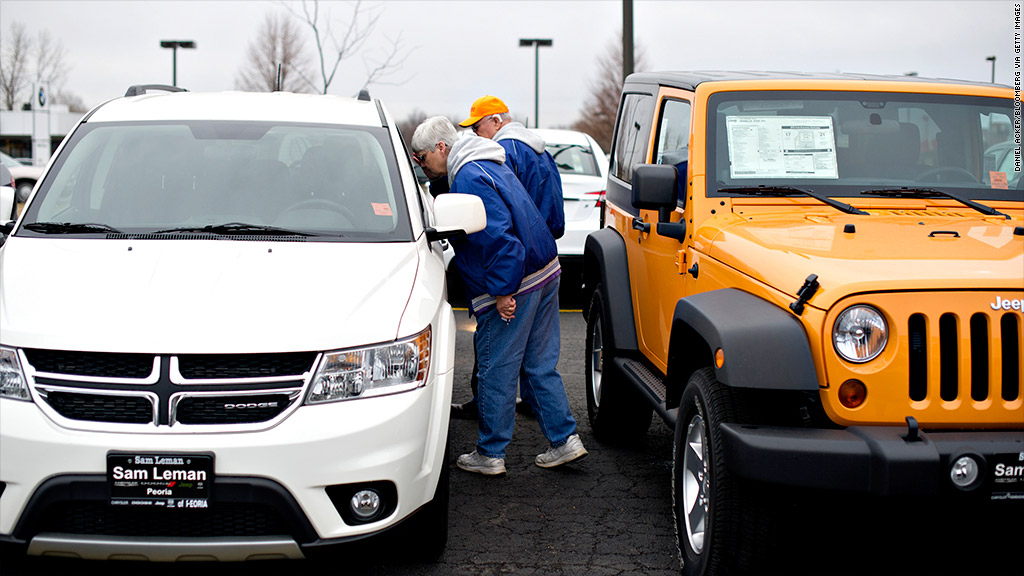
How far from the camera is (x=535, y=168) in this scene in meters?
5.57

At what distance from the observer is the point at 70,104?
251 ft

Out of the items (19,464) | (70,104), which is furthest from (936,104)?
(70,104)

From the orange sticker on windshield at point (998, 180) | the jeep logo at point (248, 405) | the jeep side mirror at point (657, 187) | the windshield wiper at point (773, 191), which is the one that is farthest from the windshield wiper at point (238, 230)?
the orange sticker on windshield at point (998, 180)

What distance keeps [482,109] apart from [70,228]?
2.26 meters

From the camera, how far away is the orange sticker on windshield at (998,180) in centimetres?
444

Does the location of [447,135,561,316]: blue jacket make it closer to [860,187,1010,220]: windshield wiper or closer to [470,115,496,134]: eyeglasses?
[470,115,496,134]: eyeglasses

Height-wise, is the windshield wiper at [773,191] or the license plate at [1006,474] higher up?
the windshield wiper at [773,191]

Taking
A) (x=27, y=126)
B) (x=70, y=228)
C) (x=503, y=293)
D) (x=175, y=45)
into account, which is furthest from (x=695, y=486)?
(x=27, y=126)

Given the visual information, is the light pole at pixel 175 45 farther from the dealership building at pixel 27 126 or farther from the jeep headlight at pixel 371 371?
the jeep headlight at pixel 371 371

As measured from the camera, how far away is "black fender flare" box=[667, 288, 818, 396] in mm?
3088

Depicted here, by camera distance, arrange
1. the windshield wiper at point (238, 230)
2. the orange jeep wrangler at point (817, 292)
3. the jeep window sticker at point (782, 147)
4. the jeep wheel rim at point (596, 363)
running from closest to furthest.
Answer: the orange jeep wrangler at point (817, 292) → the windshield wiper at point (238, 230) → the jeep window sticker at point (782, 147) → the jeep wheel rim at point (596, 363)

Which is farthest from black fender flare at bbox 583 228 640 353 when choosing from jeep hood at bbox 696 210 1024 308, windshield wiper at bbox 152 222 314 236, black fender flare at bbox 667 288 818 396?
windshield wiper at bbox 152 222 314 236

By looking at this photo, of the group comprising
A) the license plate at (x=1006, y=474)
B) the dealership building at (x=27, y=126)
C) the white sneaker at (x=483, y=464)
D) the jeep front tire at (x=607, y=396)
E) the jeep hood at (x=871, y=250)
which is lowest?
the white sneaker at (x=483, y=464)

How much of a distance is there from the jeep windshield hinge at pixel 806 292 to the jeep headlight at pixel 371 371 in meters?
1.28
